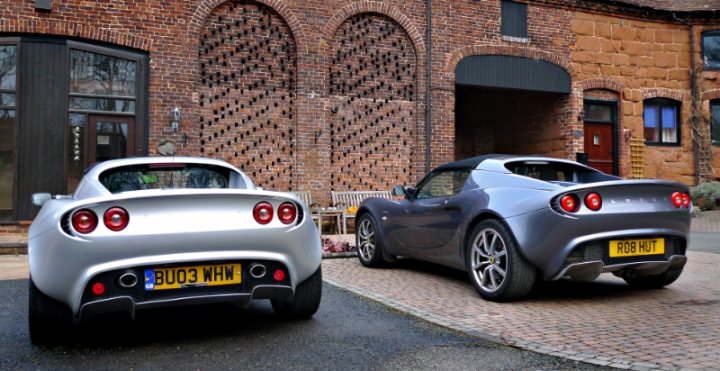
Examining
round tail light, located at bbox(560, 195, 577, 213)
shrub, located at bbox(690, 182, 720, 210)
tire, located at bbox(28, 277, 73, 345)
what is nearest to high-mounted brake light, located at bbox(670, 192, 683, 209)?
round tail light, located at bbox(560, 195, 577, 213)

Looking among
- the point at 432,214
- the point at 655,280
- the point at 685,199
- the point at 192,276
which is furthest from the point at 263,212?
the point at 655,280

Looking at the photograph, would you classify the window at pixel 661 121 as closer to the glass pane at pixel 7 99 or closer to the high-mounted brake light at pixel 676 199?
the high-mounted brake light at pixel 676 199

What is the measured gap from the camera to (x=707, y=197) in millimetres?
15828

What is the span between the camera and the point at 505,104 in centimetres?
1820

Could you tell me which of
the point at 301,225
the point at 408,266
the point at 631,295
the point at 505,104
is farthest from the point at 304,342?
the point at 505,104

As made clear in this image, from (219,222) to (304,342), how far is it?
94 centimetres

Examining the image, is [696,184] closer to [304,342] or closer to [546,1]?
[546,1]

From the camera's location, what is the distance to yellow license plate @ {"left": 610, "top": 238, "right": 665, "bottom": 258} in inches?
189

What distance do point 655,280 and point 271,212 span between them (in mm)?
3931

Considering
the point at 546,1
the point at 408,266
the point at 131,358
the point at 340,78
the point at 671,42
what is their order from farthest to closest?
the point at 671,42, the point at 546,1, the point at 340,78, the point at 408,266, the point at 131,358

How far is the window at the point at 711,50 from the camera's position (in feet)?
57.8

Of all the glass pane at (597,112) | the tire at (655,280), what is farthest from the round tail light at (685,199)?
the glass pane at (597,112)

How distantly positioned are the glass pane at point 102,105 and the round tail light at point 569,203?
9.46 meters

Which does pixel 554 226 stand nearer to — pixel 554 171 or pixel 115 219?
pixel 554 171
